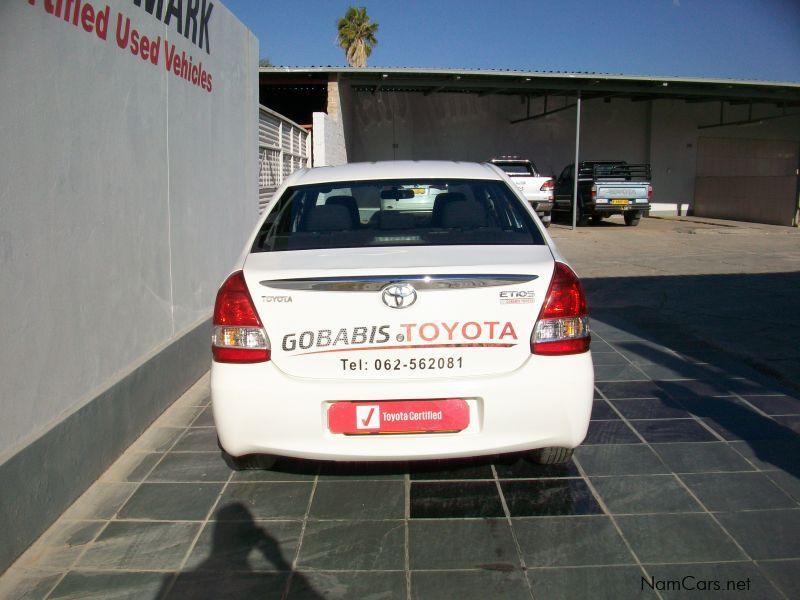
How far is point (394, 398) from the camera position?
3.01m

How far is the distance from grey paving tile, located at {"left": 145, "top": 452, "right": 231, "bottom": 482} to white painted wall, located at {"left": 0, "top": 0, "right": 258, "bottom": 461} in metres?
0.56

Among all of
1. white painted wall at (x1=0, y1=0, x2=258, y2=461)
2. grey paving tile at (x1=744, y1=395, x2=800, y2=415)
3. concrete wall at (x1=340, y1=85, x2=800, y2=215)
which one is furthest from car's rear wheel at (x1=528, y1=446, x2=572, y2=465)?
concrete wall at (x1=340, y1=85, x2=800, y2=215)

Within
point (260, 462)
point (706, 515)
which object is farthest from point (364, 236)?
point (706, 515)

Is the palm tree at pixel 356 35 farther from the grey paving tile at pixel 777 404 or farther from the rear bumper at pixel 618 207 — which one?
the grey paving tile at pixel 777 404

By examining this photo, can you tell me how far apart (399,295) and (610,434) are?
2.04m

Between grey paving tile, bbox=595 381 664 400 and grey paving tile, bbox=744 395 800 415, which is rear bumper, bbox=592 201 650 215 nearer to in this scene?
grey paving tile, bbox=595 381 664 400

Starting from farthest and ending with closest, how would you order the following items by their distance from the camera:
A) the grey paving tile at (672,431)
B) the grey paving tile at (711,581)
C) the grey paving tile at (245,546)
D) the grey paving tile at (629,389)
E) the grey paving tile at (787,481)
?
the grey paving tile at (629,389)
the grey paving tile at (672,431)
the grey paving tile at (787,481)
the grey paving tile at (245,546)
the grey paving tile at (711,581)

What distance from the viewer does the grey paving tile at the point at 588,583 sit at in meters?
2.68

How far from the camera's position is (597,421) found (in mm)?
4578

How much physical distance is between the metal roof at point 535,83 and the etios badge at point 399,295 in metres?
17.3

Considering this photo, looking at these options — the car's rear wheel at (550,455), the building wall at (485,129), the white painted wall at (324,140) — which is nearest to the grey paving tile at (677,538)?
the car's rear wheel at (550,455)

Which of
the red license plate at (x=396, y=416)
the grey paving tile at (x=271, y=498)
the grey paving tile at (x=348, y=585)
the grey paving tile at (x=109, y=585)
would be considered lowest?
the grey paving tile at (x=109, y=585)

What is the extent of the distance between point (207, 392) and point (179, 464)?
1.42 m

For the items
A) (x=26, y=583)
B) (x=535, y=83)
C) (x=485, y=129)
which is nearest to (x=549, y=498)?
(x=26, y=583)
